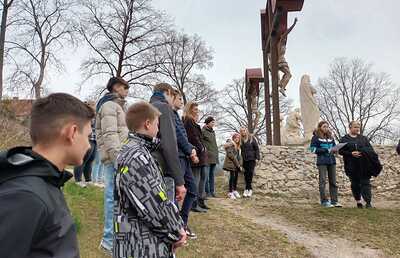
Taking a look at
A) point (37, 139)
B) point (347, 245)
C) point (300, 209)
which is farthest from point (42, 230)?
point (300, 209)

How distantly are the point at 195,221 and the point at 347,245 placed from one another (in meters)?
2.13

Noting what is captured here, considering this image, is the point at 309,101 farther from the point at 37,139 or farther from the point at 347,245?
the point at 37,139

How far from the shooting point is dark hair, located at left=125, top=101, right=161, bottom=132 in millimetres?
2691

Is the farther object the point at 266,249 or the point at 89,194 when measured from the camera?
the point at 89,194

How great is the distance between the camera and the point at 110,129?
411 centimetres

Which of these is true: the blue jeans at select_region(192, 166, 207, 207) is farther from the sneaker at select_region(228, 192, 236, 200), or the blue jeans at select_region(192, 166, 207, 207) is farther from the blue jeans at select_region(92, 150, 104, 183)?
the blue jeans at select_region(92, 150, 104, 183)

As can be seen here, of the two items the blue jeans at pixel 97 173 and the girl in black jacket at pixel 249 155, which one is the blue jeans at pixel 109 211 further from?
the girl in black jacket at pixel 249 155

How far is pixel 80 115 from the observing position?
62.1 inches

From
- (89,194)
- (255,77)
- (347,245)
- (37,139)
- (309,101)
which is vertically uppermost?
(255,77)

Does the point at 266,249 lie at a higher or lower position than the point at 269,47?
lower

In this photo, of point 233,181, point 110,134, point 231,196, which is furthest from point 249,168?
point 110,134

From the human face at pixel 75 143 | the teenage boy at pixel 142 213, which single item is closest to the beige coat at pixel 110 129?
the teenage boy at pixel 142 213

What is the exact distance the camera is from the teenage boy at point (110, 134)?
409cm

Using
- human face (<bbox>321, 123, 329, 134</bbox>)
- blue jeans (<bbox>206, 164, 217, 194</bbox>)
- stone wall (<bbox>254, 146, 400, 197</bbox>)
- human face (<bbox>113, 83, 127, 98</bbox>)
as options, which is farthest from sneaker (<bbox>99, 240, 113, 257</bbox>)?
stone wall (<bbox>254, 146, 400, 197</bbox>)
